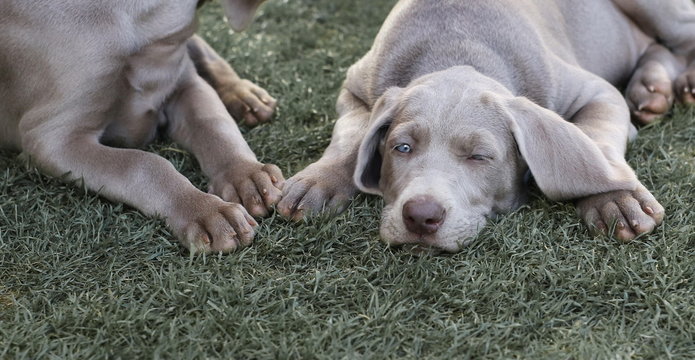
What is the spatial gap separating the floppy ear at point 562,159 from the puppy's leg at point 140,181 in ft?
3.60

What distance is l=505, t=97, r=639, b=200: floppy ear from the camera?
Answer: 364cm

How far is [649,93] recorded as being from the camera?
16.0 ft

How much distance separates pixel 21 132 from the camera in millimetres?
4180

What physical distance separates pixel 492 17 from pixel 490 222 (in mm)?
1142

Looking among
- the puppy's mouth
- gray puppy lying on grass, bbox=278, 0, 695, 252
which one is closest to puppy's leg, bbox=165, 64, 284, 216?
gray puppy lying on grass, bbox=278, 0, 695, 252

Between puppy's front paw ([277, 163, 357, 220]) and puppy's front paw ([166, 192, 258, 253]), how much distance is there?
20 centimetres

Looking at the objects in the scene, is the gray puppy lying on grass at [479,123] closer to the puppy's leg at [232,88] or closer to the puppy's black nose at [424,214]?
the puppy's black nose at [424,214]

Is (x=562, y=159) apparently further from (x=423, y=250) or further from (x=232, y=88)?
(x=232, y=88)

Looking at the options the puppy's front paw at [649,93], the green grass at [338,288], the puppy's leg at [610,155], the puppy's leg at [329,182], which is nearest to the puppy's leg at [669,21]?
the puppy's front paw at [649,93]

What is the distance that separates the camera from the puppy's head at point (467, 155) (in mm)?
3541

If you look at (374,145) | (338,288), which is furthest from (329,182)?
(338,288)

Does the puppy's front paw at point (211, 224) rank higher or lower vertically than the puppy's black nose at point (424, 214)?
lower

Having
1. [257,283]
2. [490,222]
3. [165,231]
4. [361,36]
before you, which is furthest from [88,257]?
[361,36]

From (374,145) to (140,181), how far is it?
3.14ft
